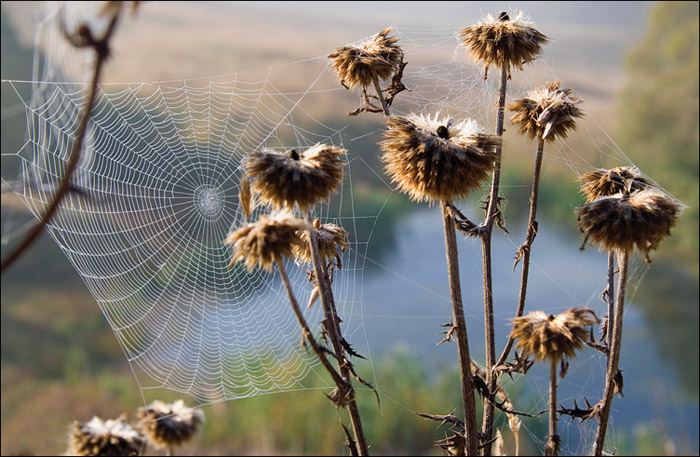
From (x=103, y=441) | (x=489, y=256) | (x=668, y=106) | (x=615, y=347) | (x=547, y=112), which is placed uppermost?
(x=668, y=106)

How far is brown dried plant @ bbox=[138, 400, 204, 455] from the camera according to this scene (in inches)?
40.6

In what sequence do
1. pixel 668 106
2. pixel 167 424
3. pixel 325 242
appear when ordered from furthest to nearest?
pixel 668 106 < pixel 167 424 < pixel 325 242

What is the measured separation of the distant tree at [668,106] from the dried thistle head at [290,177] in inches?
88.1

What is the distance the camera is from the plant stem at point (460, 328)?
2.10 ft

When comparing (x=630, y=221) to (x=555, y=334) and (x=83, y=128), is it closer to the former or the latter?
(x=555, y=334)

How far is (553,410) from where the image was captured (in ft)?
2.14

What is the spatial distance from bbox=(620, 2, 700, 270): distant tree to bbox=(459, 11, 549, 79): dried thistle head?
198cm

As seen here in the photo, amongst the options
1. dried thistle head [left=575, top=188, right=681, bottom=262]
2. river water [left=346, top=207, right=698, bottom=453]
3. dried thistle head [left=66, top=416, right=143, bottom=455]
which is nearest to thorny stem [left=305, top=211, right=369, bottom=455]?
dried thistle head [left=575, top=188, right=681, bottom=262]

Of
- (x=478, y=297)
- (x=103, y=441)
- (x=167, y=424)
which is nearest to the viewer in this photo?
(x=103, y=441)

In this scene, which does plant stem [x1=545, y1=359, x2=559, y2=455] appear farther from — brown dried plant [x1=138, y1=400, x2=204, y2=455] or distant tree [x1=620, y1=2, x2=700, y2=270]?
distant tree [x1=620, y1=2, x2=700, y2=270]

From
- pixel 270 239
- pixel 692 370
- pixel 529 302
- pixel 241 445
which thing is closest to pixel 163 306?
pixel 241 445

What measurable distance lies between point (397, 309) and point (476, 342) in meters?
0.29

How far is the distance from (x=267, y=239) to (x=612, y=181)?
41cm

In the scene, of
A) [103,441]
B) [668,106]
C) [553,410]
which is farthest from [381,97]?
[668,106]
